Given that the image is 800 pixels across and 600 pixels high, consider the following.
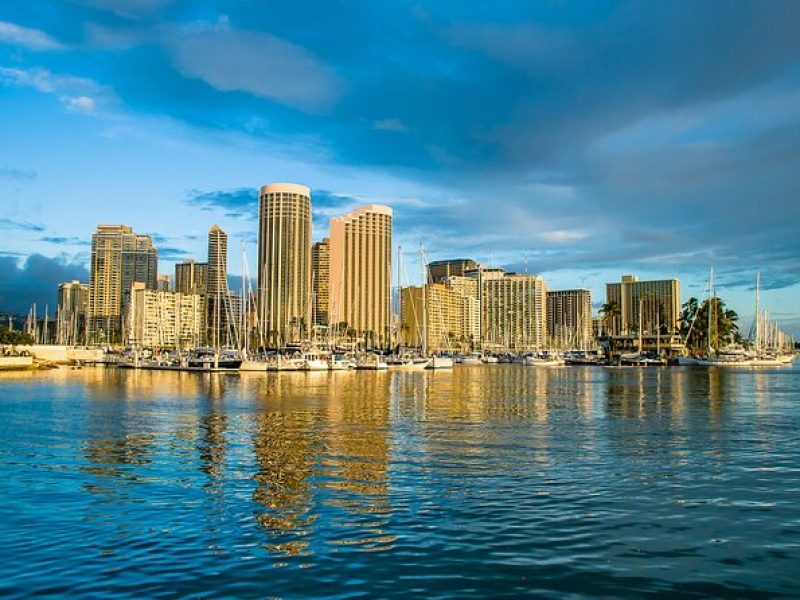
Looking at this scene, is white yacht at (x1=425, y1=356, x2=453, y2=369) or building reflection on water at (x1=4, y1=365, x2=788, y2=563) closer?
building reflection on water at (x1=4, y1=365, x2=788, y2=563)

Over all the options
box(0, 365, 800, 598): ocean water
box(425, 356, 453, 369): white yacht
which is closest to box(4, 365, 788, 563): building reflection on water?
box(0, 365, 800, 598): ocean water

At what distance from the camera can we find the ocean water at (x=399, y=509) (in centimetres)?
1705

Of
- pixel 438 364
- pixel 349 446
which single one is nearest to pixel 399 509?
pixel 349 446

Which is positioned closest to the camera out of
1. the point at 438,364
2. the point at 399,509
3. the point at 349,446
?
the point at 399,509

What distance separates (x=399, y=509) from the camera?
938 inches

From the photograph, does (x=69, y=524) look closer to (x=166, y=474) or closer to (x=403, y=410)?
(x=166, y=474)

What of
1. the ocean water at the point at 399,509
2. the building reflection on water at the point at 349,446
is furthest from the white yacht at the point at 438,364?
the ocean water at the point at 399,509

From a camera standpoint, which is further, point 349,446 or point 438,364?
point 438,364

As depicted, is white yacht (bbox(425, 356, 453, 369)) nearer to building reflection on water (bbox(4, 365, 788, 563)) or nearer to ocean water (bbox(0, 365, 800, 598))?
building reflection on water (bbox(4, 365, 788, 563))

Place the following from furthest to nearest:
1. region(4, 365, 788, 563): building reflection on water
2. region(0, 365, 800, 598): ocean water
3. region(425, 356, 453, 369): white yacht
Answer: region(425, 356, 453, 369): white yacht, region(4, 365, 788, 563): building reflection on water, region(0, 365, 800, 598): ocean water

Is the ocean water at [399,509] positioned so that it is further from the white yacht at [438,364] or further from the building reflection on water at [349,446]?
the white yacht at [438,364]

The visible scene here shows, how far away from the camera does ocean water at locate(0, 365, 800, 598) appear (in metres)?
17.0

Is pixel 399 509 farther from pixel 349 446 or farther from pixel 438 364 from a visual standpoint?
pixel 438 364

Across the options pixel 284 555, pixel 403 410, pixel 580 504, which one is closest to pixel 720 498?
pixel 580 504
